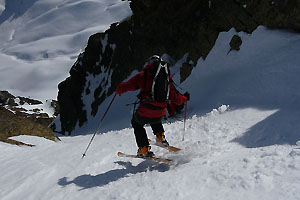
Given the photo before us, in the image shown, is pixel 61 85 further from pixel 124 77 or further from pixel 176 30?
pixel 176 30

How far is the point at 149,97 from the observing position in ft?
16.9


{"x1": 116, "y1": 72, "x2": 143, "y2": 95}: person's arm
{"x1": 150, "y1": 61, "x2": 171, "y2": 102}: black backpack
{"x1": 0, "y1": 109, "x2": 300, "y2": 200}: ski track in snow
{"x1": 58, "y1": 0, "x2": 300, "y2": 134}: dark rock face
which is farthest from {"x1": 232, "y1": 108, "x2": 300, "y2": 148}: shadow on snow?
{"x1": 58, "y1": 0, "x2": 300, "y2": 134}: dark rock face

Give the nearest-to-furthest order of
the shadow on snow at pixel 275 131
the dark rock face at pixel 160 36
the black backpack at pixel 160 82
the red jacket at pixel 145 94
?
the black backpack at pixel 160 82, the red jacket at pixel 145 94, the shadow on snow at pixel 275 131, the dark rock face at pixel 160 36

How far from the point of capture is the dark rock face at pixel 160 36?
46.2 feet

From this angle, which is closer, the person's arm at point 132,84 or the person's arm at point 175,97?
the person's arm at point 132,84

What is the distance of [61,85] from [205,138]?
4102 cm

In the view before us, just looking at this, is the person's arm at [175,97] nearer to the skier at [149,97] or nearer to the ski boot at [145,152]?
the skier at [149,97]

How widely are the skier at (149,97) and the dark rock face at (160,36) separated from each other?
9.63 metres

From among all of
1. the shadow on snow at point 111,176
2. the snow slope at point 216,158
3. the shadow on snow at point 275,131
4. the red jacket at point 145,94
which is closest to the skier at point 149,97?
the red jacket at point 145,94

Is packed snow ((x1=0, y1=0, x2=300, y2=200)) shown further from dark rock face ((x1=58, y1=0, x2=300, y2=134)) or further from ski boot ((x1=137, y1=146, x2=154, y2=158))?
dark rock face ((x1=58, y1=0, x2=300, y2=134))

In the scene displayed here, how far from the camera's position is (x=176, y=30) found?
866 inches

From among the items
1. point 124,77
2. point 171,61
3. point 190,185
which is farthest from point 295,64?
point 124,77

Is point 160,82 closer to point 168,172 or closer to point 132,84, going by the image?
point 132,84

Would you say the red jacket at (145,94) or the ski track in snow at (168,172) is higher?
the red jacket at (145,94)
